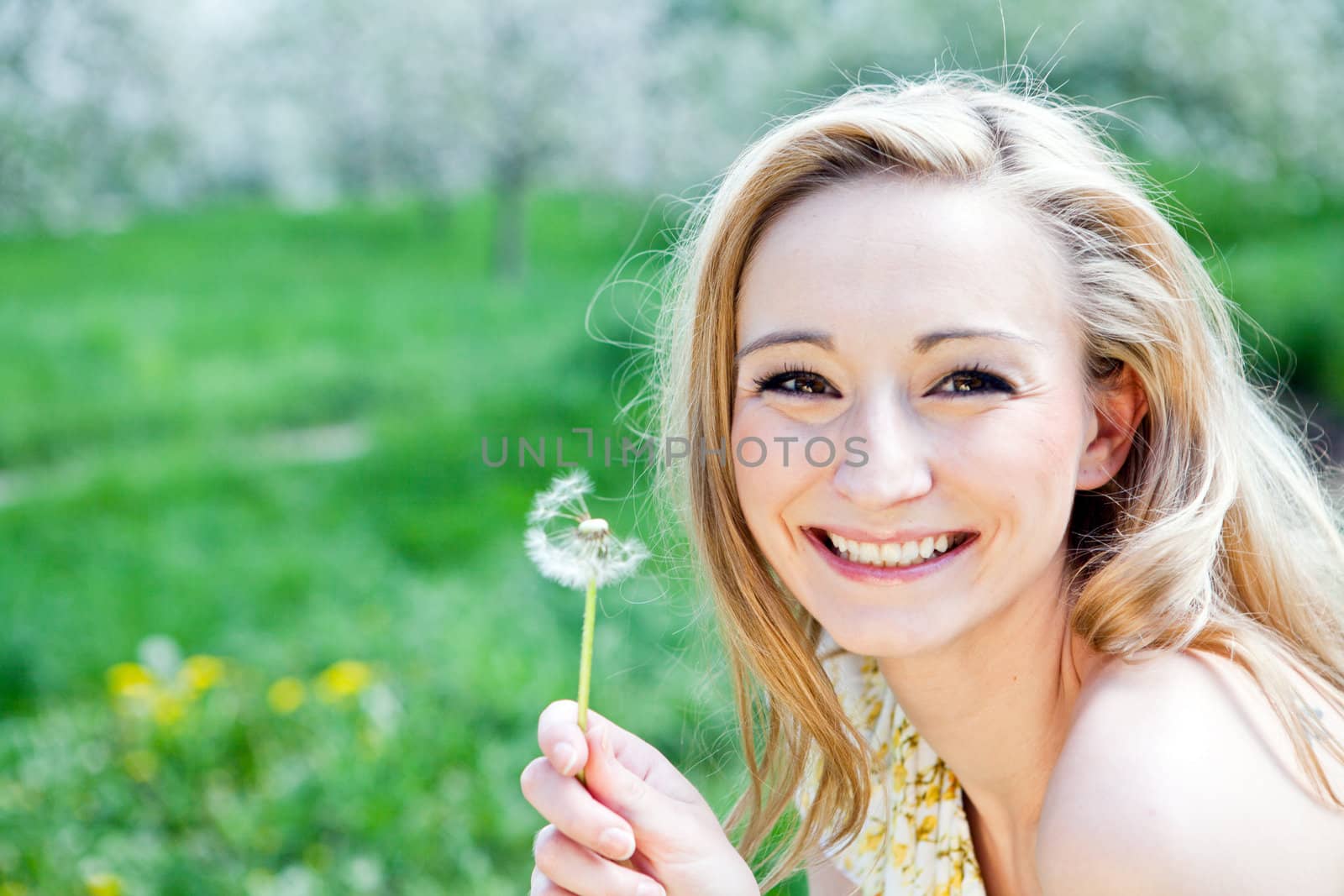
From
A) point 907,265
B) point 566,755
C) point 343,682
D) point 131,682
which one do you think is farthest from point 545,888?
point 131,682

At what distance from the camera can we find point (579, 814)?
1.38 m

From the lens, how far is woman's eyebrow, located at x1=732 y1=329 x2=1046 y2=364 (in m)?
1.45

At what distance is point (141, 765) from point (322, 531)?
201 cm

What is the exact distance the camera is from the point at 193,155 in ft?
24.9

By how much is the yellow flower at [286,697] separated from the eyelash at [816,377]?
2.28 metres

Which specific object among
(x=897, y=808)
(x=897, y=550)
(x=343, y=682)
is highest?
(x=897, y=550)

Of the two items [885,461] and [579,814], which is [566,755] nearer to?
Answer: [579,814]

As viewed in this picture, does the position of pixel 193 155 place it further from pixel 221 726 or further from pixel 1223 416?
pixel 1223 416

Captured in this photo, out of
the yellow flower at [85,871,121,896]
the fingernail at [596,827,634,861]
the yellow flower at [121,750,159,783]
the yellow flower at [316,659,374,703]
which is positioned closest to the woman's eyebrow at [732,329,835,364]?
the fingernail at [596,827,634,861]

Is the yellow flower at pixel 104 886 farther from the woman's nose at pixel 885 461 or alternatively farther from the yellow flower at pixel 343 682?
the woman's nose at pixel 885 461

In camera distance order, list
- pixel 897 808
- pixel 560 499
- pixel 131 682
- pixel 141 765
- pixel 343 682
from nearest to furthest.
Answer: pixel 560 499, pixel 897 808, pixel 141 765, pixel 343 682, pixel 131 682

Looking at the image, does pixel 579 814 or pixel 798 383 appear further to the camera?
pixel 798 383

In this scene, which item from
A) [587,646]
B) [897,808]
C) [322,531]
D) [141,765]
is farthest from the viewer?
[322,531]

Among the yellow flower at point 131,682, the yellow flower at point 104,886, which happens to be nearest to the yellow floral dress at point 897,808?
the yellow flower at point 104,886
